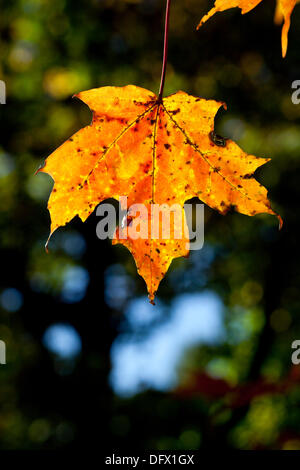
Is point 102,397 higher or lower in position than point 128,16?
lower

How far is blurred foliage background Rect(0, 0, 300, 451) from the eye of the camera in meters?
5.66

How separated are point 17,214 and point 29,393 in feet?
9.98

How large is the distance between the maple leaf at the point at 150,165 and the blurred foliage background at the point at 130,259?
174 inches

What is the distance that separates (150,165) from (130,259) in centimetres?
617

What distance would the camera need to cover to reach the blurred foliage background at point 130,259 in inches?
223

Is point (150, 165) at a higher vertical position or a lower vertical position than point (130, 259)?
lower

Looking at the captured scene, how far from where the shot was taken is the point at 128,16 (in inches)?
225

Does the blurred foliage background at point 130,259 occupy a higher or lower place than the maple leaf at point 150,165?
higher

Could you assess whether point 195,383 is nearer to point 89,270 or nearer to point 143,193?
point 143,193

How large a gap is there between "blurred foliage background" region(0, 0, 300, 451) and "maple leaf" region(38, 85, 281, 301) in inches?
174

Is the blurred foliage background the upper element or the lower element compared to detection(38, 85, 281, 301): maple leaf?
upper

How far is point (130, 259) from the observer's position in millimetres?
7102

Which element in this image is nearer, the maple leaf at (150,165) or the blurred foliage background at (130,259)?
the maple leaf at (150,165)

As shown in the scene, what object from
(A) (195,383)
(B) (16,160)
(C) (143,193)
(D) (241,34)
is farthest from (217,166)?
(B) (16,160)
